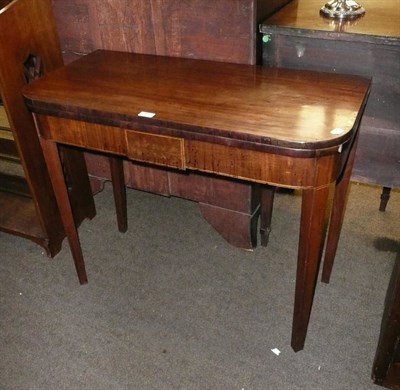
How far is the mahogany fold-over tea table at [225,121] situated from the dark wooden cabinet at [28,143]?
187 millimetres

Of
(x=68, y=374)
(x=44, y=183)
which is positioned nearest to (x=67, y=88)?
(x=44, y=183)

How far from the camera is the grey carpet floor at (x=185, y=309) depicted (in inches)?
49.7

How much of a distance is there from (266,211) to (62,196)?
681 mm

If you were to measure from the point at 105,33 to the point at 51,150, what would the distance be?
46 centimetres

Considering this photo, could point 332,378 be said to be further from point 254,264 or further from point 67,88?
point 67,88

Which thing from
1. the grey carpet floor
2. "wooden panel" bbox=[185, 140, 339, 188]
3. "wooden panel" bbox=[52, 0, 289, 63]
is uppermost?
"wooden panel" bbox=[52, 0, 289, 63]

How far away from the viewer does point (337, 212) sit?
54.3 inches

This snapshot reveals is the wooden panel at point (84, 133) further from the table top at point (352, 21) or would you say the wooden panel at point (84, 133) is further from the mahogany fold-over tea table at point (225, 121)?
the table top at point (352, 21)

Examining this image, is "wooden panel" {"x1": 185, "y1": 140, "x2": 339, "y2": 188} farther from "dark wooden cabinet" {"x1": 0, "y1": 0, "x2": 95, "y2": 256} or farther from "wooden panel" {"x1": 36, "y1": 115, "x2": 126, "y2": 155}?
"dark wooden cabinet" {"x1": 0, "y1": 0, "x2": 95, "y2": 256}

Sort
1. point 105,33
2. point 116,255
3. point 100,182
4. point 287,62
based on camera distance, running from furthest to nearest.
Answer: point 100,182
point 116,255
point 105,33
point 287,62

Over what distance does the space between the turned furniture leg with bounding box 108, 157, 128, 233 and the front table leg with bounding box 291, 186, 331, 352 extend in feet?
2.61

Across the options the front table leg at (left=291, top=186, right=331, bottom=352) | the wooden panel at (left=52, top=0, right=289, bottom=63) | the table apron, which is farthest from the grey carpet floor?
the wooden panel at (left=52, top=0, right=289, bottom=63)

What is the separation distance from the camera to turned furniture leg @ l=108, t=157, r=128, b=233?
164 cm

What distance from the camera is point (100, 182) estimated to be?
186cm
